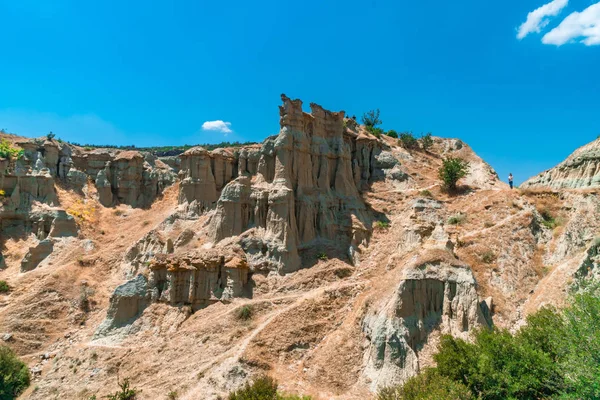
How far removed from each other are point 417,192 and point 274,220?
15164mm

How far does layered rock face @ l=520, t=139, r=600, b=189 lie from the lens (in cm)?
3306

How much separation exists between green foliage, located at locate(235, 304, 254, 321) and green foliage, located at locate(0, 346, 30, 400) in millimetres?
14071

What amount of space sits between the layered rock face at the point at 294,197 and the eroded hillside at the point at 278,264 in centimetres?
13

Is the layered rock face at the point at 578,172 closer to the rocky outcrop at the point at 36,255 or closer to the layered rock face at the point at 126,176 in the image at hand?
the layered rock face at the point at 126,176

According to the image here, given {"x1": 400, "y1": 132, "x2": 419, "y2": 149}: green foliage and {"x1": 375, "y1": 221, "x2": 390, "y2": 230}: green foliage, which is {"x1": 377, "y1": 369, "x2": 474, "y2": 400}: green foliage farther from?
{"x1": 400, "y1": 132, "x2": 419, "y2": 149}: green foliage

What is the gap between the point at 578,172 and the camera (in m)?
34.3

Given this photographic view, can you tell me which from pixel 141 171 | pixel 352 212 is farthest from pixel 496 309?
pixel 141 171

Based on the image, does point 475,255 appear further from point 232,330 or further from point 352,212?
point 232,330

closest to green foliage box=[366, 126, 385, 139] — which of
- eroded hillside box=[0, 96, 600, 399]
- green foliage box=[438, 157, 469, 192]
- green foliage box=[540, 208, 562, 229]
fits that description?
eroded hillside box=[0, 96, 600, 399]

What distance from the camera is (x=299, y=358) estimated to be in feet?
80.0

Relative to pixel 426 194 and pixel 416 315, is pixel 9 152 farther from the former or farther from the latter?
pixel 416 315

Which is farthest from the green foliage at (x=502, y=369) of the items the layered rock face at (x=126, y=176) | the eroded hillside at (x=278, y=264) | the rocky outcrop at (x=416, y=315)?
the layered rock face at (x=126, y=176)

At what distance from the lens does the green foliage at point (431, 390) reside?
51.6 feet

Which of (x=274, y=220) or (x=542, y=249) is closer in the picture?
(x=542, y=249)
